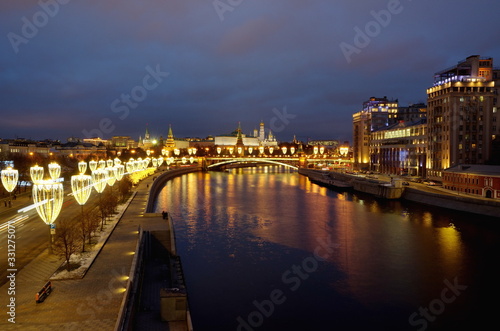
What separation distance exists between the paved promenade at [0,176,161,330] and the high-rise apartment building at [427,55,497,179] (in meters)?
29.6

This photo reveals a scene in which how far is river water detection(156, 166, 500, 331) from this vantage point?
33.6 ft

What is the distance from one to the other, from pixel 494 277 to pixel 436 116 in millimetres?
24675

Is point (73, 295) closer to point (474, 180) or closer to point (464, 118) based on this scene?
point (474, 180)

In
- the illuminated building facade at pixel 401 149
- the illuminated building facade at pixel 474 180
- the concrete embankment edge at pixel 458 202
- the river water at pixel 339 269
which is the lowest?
the river water at pixel 339 269

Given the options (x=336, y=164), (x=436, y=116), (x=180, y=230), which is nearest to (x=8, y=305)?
(x=180, y=230)

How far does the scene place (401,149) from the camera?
42.8 metres

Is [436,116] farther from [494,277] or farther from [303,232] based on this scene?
[494,277]

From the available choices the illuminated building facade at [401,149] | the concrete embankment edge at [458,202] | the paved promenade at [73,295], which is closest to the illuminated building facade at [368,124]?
the illuminated building facade at [401,149]

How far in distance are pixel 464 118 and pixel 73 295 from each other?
33.3 metres

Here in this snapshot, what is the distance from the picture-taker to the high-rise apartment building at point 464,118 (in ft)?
104

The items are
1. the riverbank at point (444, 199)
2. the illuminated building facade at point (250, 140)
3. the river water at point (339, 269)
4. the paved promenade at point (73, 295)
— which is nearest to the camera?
the paved promenade at point (73, 295)

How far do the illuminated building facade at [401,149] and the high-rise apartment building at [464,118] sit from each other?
4647mm

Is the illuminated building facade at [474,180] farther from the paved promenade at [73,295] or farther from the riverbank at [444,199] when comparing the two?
the paved promenade at [73,295]

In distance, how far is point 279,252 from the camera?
15672 millimetres
